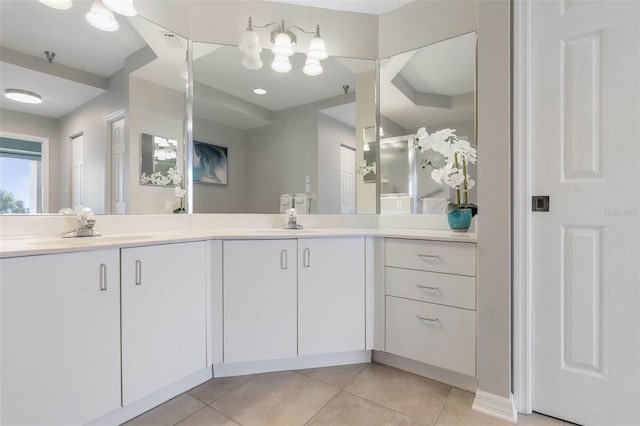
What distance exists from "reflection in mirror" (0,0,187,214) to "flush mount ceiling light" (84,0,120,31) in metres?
0.03

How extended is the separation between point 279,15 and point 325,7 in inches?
14.4

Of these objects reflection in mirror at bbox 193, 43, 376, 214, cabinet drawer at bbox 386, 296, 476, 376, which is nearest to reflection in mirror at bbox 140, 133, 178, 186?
reflection in mirror at bbox 193, 43, 376, 214

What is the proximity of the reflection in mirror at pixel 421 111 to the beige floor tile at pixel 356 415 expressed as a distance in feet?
4.13

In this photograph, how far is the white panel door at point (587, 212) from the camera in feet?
3.89

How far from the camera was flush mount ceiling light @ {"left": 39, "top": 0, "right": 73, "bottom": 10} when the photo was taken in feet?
4.86

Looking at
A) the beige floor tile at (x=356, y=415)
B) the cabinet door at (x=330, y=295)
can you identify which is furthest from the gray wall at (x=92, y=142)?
the beige floor tile at (x=356, y=415)

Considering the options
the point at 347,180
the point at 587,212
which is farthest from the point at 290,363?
the point at 587,212

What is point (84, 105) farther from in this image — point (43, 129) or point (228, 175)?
point (228, 175)

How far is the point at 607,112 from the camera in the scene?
122cm

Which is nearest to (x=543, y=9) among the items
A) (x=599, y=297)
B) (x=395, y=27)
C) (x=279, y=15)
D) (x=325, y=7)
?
(x=395, y=27)

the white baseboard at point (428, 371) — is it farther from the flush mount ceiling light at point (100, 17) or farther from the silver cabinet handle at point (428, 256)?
the flush mount ceiling light at point (100, 17)

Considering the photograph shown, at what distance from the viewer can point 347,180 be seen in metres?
2.28

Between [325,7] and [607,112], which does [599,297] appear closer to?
[607,112]

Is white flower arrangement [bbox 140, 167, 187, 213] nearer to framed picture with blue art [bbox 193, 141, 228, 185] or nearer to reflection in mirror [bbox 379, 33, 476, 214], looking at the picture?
framed picture with blue art [bbox 193, 141, 228, 185]
